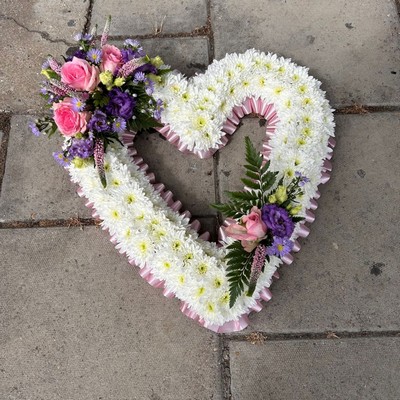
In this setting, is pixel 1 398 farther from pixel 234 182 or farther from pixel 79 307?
pixel 234 182

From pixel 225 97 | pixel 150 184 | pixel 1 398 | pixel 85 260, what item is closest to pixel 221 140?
pixel 225 97

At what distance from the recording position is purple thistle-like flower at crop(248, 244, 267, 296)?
6.60 ft

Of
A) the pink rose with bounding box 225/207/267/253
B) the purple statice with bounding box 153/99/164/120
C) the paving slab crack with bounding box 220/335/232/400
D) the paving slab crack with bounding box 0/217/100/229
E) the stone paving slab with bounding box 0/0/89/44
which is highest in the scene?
the stone paving slab with bounding box 0/0/89/44

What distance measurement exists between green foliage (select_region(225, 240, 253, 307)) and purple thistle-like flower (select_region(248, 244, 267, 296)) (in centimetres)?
5

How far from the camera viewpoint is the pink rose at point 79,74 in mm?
2205

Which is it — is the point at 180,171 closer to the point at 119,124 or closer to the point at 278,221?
the point at 119,124

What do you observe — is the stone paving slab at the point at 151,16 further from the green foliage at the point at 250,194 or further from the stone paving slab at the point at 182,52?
the green foliage at the point at 250,194

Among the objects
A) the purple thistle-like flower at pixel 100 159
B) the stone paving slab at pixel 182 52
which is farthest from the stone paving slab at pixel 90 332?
the stone paving slab at pixel 182 52

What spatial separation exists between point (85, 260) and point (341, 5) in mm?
2237

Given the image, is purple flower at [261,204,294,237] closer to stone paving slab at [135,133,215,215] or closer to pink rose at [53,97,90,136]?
stone paving slab at [135,133,215,215]

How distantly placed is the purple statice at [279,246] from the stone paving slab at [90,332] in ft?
1.98

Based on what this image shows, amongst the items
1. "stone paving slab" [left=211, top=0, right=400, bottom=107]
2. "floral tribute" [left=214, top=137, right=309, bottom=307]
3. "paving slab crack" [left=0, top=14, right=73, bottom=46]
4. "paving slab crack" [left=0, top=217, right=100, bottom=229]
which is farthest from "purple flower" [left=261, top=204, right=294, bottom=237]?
"paving slab crack" [left=0, top=14, right=73, bottom=46]

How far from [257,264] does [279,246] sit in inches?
4.7

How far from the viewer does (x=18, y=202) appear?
2.61m
